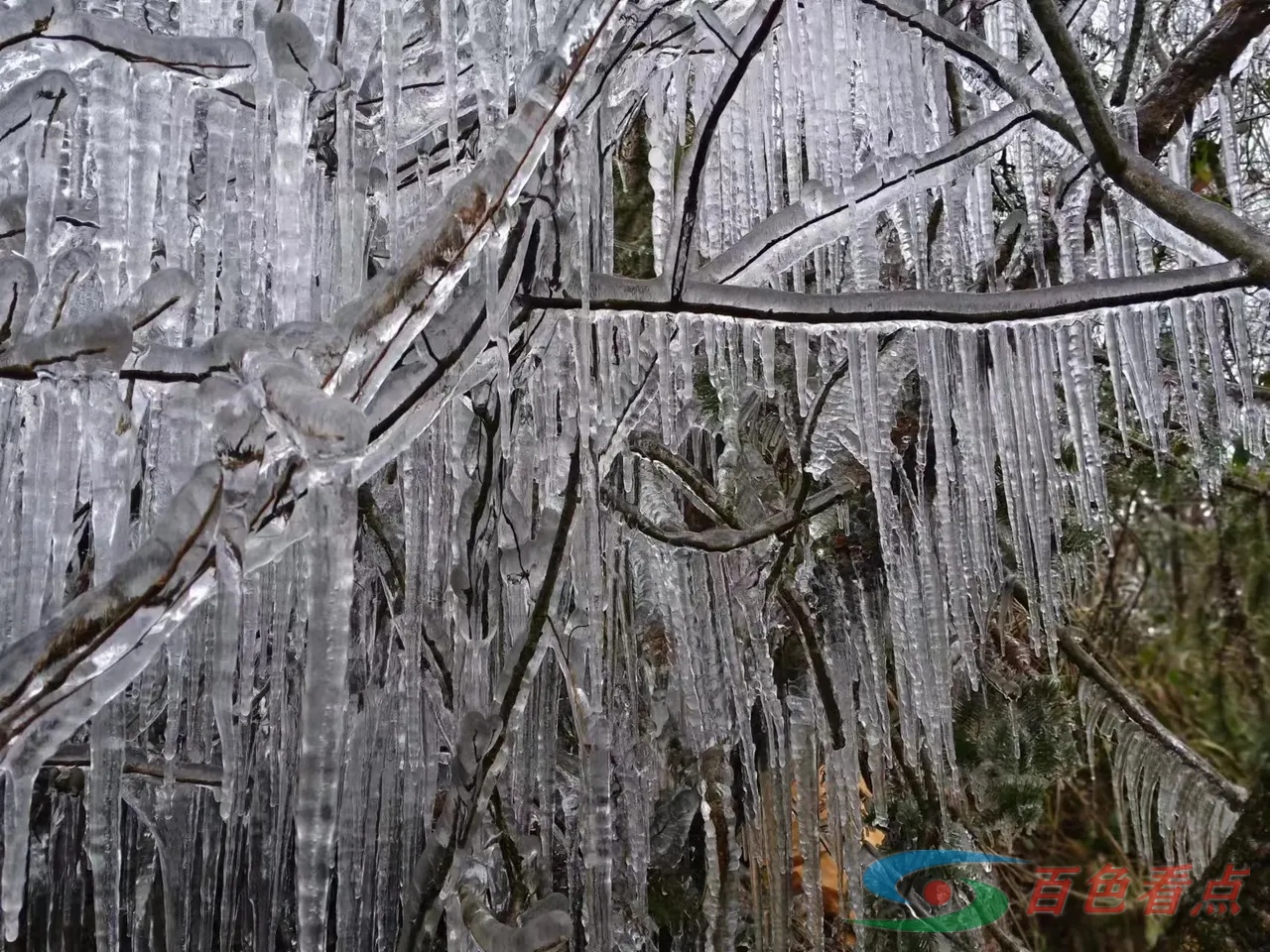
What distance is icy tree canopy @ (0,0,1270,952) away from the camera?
738 mm

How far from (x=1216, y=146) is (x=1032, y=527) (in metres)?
1.41

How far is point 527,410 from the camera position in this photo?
4.88ft

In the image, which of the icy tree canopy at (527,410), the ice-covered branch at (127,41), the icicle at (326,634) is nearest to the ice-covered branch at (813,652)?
the icy tree canopy at (527,410)

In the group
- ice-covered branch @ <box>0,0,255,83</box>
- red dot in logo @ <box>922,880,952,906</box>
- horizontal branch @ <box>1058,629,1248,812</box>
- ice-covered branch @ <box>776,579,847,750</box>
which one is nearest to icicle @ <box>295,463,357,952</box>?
ice-covered branch @ <box>0,0,255,83</box>

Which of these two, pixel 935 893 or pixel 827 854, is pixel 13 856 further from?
pixel 827 854

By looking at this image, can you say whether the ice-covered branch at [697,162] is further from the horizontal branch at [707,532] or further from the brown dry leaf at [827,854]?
the brown dry leaf at [827,854]

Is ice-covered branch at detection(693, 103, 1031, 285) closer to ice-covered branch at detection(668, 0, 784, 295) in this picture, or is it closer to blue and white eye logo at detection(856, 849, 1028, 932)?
ice-covered branch at detection(668, 0, 784, 295)

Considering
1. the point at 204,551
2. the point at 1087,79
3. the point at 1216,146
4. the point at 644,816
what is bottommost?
the point at 644,816

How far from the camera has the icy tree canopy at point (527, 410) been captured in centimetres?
74

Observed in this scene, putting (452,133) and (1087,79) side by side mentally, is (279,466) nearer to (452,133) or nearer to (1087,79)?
(452,133)

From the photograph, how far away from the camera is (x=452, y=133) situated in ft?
3.44

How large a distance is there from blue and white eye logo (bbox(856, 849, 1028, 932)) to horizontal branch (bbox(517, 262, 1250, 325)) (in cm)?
166

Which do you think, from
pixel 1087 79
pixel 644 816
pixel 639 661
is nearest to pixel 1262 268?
pixel 1087 79

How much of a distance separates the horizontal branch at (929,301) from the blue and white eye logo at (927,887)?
166 cm
